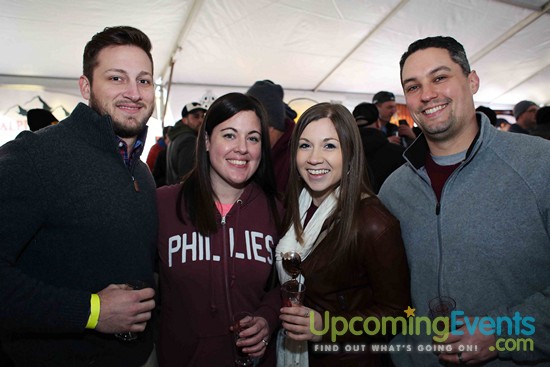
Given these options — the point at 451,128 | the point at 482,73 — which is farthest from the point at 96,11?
the point at 482,73

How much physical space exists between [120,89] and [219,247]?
3.29ft

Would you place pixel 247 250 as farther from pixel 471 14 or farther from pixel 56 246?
pixel 471 14

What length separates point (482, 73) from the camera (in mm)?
7688

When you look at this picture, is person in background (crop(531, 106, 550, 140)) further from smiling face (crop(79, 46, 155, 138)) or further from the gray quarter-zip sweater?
smiling face (crop(79, 46, 155, 138))

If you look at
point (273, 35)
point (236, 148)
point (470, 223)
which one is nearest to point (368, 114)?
point (236, 148)

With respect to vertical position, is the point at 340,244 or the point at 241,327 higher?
the point at 340,244

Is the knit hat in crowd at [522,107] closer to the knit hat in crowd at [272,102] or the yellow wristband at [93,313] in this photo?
the knit hat in crowd at [272,102]

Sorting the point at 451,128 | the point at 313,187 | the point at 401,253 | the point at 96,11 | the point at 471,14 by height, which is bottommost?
the point at 401,253

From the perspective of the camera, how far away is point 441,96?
183 centimetres

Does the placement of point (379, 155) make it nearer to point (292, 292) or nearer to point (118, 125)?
point (292, 292)

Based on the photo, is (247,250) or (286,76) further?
(286,76)

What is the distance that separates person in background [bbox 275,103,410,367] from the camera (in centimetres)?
173

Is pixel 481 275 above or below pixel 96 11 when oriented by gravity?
below

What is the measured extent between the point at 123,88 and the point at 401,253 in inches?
67.3
